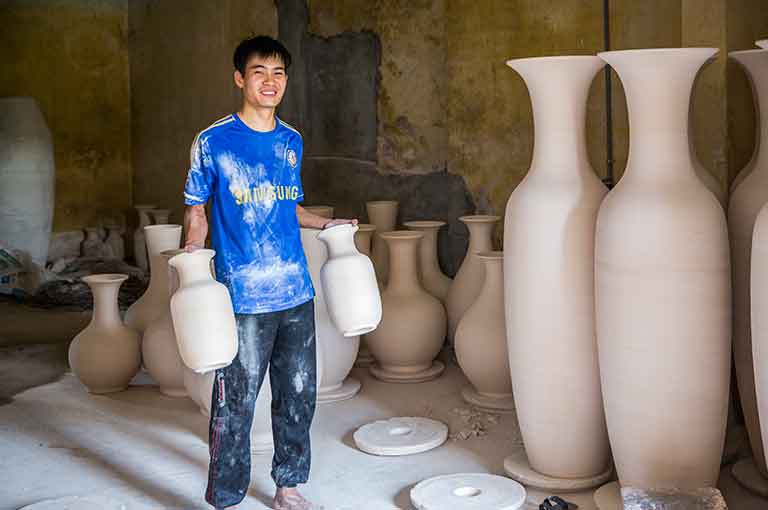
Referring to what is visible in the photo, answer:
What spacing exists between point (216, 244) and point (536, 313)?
3.41 feet

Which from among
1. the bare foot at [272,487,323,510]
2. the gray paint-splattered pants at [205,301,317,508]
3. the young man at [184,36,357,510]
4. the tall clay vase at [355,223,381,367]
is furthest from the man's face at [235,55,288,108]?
the tall clay vase at [355,223,381,367]

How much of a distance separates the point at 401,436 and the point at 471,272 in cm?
114

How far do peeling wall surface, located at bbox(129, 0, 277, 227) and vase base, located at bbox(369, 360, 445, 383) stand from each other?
2.40 meters

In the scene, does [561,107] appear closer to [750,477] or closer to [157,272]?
[750,477]

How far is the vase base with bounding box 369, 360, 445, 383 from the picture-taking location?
4.86 m

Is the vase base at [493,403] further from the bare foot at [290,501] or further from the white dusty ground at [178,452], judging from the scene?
the bare foot at [290,501]

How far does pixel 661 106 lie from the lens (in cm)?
308

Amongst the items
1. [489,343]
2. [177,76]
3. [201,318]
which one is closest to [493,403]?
[489,343]

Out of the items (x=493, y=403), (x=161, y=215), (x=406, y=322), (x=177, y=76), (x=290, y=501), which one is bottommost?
(x=290, y=501)

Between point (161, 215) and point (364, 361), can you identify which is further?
point (161, 215)

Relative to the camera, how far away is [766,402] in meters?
2.81

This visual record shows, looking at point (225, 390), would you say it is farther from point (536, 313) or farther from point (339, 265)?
point (536, 313)

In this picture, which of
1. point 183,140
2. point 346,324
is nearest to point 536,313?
point 346,324

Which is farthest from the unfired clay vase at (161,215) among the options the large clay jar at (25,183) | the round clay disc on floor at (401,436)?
the round clay disc on floor at (401,436)
